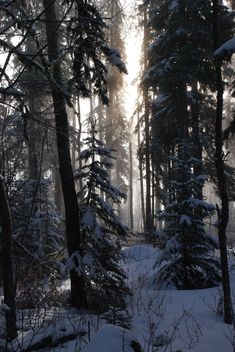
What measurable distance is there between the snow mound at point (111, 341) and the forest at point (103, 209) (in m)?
0.02

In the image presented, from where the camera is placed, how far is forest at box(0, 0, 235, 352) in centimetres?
634

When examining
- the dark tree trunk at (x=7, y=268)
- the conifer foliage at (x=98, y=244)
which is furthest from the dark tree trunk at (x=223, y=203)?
the dark tree trunk at (x=7, y=268)

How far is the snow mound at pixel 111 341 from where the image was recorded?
504 centimetres

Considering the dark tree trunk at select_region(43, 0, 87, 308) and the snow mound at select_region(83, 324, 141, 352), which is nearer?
the snow mound at select_region(83, 324, 141, 352)

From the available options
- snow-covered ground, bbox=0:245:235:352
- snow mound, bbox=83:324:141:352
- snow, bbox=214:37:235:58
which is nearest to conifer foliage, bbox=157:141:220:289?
snow-covered ground, bbox=0:245:235:352

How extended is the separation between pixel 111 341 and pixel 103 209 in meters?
4.86

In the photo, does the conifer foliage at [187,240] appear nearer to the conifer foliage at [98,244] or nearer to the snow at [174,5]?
the conifer foliage at [98,244]

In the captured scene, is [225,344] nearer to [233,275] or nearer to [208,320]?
[208,320]

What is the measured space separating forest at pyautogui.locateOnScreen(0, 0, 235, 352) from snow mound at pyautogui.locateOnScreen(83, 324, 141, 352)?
0.06 feet

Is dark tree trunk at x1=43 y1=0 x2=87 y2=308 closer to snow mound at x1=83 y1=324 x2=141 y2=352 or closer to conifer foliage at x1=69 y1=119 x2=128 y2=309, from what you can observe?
conifer foliage at x1=69 y1=119 x2=128 y2=309

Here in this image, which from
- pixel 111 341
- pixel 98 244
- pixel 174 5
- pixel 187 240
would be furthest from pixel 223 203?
pixel 174 5

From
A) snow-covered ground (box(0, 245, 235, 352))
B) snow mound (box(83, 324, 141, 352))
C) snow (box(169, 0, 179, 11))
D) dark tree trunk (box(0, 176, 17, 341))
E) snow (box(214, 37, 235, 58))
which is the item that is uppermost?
snow (box(169, 0, 179, 11))

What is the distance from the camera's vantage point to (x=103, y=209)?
32.6ft

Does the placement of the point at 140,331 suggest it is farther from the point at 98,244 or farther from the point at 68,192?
the point at 68,192
